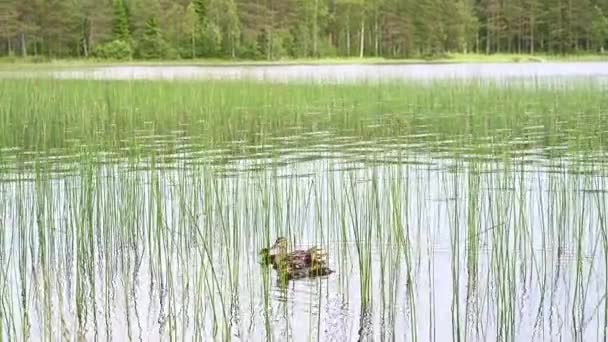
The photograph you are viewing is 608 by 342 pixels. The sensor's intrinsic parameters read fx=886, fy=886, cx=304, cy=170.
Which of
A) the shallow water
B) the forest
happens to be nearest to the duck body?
the shallow water

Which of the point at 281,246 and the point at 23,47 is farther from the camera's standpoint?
the point at 23,47

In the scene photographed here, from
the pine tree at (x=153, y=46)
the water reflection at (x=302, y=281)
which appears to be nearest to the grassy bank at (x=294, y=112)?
the water reflection at (x=302, y=281)

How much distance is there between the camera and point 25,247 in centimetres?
466

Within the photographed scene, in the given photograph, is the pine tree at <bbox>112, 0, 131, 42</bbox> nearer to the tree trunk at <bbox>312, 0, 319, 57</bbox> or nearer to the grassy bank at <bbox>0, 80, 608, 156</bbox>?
the tree trunk at <bbox>312, 0, 319, 57</bbox>

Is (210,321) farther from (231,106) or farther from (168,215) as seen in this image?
(231,106)

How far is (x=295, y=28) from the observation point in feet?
155

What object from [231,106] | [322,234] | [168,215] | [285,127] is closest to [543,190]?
[322,234]

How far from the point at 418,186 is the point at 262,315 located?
105 inches

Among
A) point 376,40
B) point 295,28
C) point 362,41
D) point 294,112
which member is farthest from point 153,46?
point 294,112

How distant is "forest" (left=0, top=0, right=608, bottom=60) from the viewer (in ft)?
136

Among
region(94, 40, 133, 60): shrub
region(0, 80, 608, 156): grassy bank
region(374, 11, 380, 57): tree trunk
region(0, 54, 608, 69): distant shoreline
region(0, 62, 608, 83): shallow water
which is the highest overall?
region(374, 11, 380, 57): tree trunk

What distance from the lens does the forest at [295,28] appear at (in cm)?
4153

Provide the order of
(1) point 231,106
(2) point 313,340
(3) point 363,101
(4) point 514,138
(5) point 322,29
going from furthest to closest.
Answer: (5) point 322,29 < (3) point 363,101 < (1) point 231,106 < (4) point 514,138 < (2) point 313,340

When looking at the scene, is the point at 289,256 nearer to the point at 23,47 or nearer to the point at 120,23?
the point at 23,47
